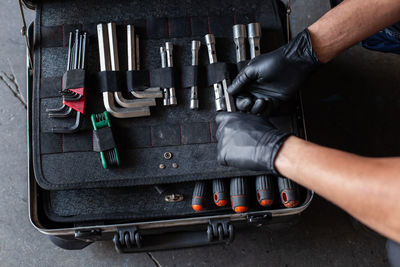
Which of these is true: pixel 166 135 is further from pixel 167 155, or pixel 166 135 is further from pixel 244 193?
pixel 244 193

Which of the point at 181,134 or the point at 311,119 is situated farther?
the point at 311,119

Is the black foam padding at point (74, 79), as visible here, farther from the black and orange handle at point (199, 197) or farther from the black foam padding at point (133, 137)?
the black and orange handle at point (199, 197)

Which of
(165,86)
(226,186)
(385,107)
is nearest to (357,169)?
(226,186)

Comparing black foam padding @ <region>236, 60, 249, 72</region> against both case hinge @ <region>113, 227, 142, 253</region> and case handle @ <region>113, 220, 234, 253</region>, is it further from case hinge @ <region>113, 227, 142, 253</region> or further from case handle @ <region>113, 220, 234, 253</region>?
case hinge @ <region>113, 227, 142, 253</region>

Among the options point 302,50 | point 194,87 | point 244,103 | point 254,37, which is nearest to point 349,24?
point 302,50

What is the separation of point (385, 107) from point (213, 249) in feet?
A: 3.07

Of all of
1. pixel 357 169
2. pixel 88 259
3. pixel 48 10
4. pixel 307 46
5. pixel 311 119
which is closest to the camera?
pixel 357 169

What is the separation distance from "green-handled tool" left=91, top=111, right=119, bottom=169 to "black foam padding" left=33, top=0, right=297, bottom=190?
0.10 ft

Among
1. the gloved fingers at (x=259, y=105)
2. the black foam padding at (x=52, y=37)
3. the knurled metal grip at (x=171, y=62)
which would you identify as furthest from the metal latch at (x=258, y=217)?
the black foam padding at (x=52, y=37)

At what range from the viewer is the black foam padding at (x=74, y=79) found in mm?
1067

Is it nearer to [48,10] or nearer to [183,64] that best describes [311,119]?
[183,64]

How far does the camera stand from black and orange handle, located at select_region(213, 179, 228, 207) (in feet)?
3.54

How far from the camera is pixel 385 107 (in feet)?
4.92

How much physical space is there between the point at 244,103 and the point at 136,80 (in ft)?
1.14
